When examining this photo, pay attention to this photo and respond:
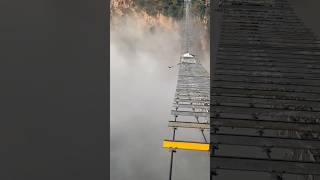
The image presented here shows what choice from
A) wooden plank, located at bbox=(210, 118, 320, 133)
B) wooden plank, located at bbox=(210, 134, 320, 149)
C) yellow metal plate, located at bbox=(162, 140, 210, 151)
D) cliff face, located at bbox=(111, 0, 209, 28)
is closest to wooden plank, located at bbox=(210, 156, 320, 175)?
wooden plank, located at bbox=(210, 134, 320, 149)

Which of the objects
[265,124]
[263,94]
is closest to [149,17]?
[263,94]

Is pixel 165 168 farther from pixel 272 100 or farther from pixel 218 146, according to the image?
pixel 218 146

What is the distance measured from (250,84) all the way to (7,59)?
2306 mm

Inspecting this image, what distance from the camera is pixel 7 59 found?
135 inches

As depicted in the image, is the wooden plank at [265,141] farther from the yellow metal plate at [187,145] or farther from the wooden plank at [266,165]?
A: the yellow metal plate at [187,145]

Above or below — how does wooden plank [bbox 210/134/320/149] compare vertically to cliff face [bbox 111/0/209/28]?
below

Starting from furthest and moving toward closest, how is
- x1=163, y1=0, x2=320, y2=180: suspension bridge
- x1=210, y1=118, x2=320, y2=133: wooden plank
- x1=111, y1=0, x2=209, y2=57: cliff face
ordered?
x1=111, y1=0, x2=209, y2=57: cliff face → x1=210, y1=118, x2=320, y2=133: wooden plank → x1=163, y1=0, x2=320, y2=180: suspension bridge

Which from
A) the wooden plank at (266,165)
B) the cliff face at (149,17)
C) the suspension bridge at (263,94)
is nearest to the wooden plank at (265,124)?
the suspension bridge at (263,94)

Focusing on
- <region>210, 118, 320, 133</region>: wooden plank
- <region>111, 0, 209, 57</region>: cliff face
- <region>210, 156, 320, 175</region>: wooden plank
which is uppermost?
<region>111, 0, 209, 57</region>: cliff face

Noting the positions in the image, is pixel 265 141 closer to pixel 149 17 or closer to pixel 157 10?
pixel 149 17

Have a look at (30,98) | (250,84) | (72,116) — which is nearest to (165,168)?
(72,116)

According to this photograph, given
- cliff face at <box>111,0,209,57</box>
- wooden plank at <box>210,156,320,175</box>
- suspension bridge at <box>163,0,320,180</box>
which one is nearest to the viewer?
wooden plank at <box>210,156,320,175</box>

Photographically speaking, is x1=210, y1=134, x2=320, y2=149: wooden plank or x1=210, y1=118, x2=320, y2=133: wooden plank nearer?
x1=210, y1=134, x2=320, y2=149: wooden plank

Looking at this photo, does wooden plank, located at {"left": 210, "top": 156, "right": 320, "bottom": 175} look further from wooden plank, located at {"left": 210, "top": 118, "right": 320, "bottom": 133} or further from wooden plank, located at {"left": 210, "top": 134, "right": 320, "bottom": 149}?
wooden plank, located at {"left": 210, "top": 118, "right": 320, "bottom": 133}
